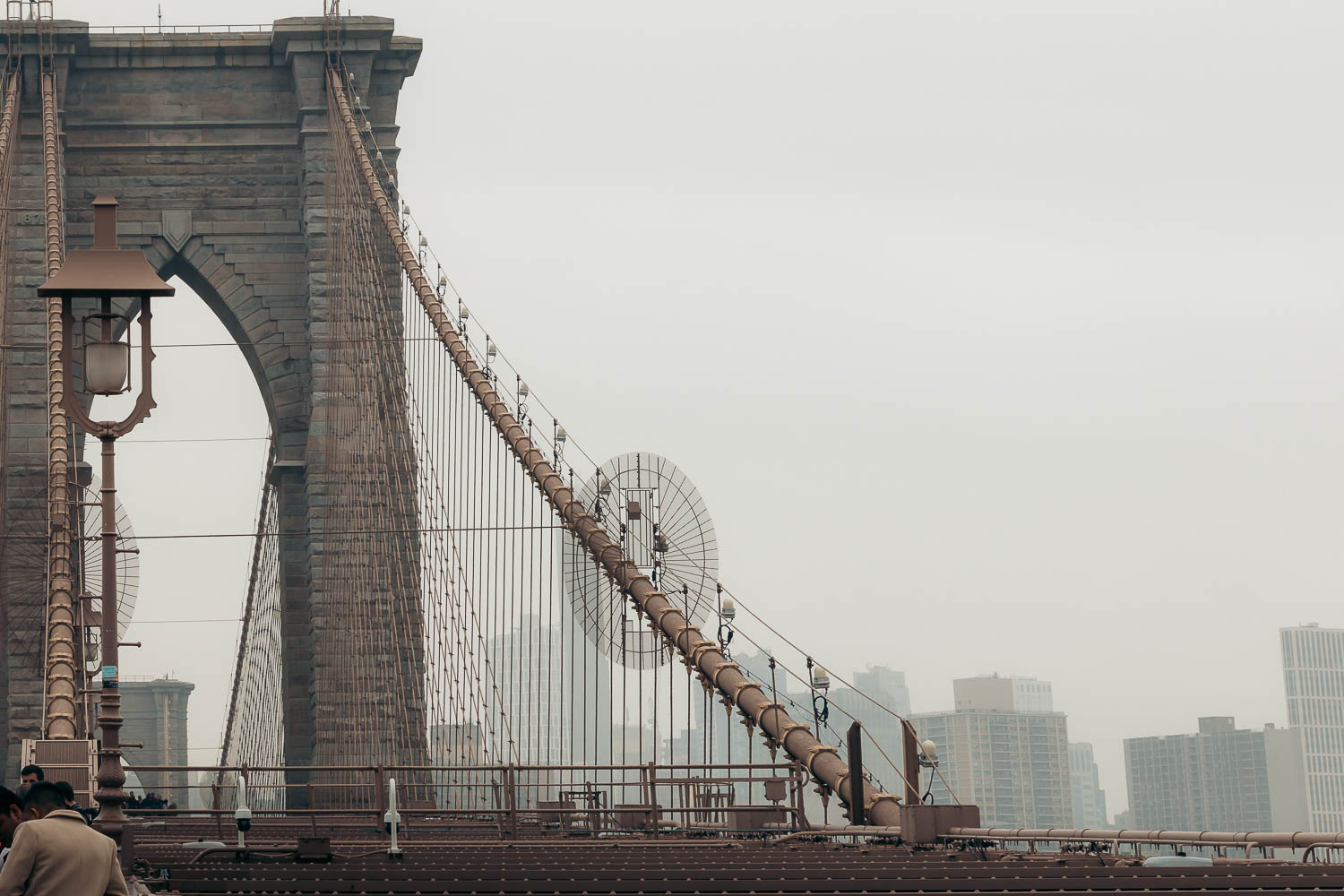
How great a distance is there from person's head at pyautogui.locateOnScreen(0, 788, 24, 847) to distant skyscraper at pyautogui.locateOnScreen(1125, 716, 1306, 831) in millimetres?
167418

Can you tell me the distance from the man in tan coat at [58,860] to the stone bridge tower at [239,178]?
95.0ft

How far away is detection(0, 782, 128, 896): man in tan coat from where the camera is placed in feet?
21.6

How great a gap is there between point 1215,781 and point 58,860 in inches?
6973

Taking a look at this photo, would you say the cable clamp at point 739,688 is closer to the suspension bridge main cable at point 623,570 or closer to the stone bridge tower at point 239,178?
the suspension bridge main cable at point 623,570

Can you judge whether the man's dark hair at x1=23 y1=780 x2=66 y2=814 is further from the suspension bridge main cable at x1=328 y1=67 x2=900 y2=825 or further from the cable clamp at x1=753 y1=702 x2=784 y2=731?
the cable clamp at x1=753 y1=702 x2=784 y2=731

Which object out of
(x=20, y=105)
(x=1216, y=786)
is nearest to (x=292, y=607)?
(x=20, y=105)

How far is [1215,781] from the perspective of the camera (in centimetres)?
17612

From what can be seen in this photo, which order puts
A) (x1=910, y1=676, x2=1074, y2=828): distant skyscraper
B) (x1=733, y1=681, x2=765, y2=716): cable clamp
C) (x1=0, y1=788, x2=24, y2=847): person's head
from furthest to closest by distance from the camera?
(x1=910, y1=676, x2=1074, y2=828): distant skyscraper → (x1=733, y1=681, x2=765, y2=716): cable clamp → (x1=0, y1=788, x2=24, y2=847): person's head

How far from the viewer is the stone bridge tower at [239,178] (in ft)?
117

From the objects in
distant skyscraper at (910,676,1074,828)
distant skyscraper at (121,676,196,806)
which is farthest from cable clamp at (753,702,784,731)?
distant skyscraper at (910,676,1074,828)

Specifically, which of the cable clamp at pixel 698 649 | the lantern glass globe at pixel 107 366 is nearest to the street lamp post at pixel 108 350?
the lantern glass globe at pixel 107 366

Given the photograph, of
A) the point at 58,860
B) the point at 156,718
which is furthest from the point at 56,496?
the point at 156,718

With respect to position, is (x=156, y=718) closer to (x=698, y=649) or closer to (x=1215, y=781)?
(x=698, y=649)

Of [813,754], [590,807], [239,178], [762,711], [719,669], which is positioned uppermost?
[239,178]
